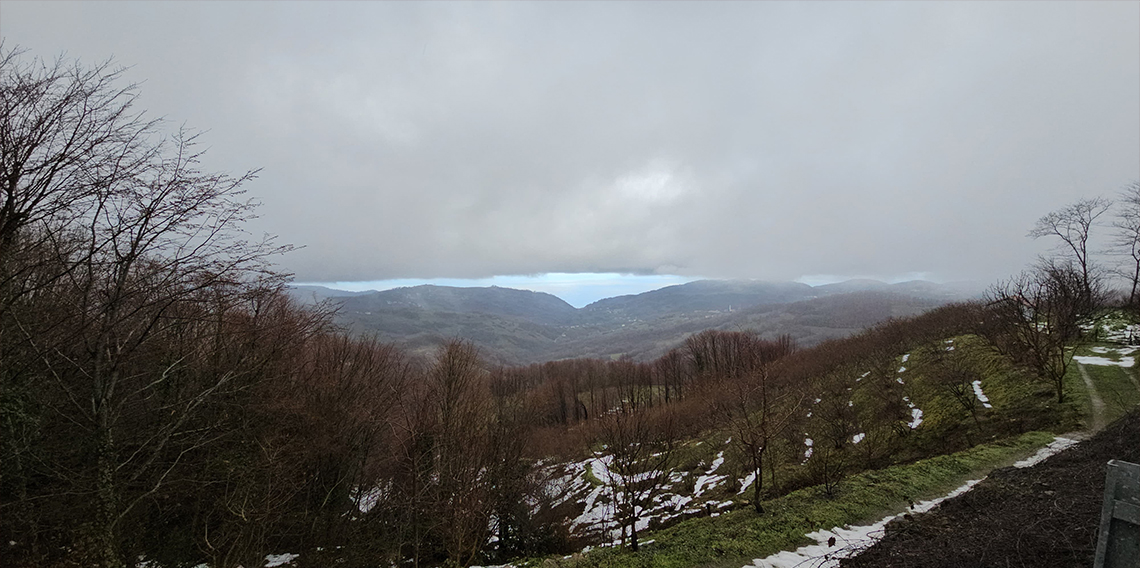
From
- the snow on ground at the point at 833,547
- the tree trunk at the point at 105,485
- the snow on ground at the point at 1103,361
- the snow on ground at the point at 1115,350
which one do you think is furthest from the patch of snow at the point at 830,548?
the snow on ground at the point at 1115,350

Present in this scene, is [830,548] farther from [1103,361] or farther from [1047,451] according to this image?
[1103,361]

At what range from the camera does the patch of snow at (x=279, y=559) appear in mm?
16830

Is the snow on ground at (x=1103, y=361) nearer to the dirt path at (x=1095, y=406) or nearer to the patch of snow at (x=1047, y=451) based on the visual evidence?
the dirt path at (x=1095, y=406)

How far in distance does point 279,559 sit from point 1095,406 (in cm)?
3473

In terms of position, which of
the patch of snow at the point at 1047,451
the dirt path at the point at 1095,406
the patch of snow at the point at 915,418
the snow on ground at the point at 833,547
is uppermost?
the dirt path at the point at 1095,406

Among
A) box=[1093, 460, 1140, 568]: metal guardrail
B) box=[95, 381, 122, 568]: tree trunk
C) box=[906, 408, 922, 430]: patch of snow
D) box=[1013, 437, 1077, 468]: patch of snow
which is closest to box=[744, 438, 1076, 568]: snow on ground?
box=[1013, 437, 1077, 468]: patch of snow

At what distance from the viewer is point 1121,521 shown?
3.34 metres

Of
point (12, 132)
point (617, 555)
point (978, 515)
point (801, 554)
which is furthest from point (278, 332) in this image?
point (978, 515)

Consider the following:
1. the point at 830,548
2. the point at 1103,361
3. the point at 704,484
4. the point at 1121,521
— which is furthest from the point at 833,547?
the point at 1103,361

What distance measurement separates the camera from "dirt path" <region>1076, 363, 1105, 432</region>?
51.8 feet

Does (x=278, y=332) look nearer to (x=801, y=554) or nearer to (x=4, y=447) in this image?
(x=4, y=447)

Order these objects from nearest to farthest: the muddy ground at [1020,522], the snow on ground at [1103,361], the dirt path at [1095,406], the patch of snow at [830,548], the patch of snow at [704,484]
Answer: the muddy ground at [1020,522]
the patch of snow at [830,548]
the dirt path at [1095,406]
the snow on ground at [1103,361]
the patch of snow at [704,484]

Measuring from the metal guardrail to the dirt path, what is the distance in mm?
19216

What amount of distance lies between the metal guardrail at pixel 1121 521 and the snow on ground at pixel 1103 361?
3188 centimetres
